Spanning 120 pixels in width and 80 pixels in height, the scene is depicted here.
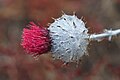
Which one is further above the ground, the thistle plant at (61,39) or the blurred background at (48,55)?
the blurred background at (48,55)

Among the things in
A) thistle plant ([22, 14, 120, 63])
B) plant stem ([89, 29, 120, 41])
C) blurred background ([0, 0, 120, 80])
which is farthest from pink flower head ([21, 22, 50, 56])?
blurred background ([0, 0, 120, 80])

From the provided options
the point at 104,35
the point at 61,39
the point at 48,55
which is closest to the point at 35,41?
the point at 61,39

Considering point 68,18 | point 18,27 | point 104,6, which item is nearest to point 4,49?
point 18,27

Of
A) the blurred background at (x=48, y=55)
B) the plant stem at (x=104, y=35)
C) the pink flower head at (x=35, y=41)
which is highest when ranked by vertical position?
the blurred background at (x=48, y=55)

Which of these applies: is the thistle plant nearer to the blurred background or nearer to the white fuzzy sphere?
the white fuzzy sphere

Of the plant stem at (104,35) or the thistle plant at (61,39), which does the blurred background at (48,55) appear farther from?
the thistle plant at (61,39)

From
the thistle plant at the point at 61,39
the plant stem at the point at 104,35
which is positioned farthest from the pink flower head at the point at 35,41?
the plant stem at the point at 104,35

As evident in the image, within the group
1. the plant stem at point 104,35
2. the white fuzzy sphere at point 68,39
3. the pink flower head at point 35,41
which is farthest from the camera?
the plant stem at point 104,35
